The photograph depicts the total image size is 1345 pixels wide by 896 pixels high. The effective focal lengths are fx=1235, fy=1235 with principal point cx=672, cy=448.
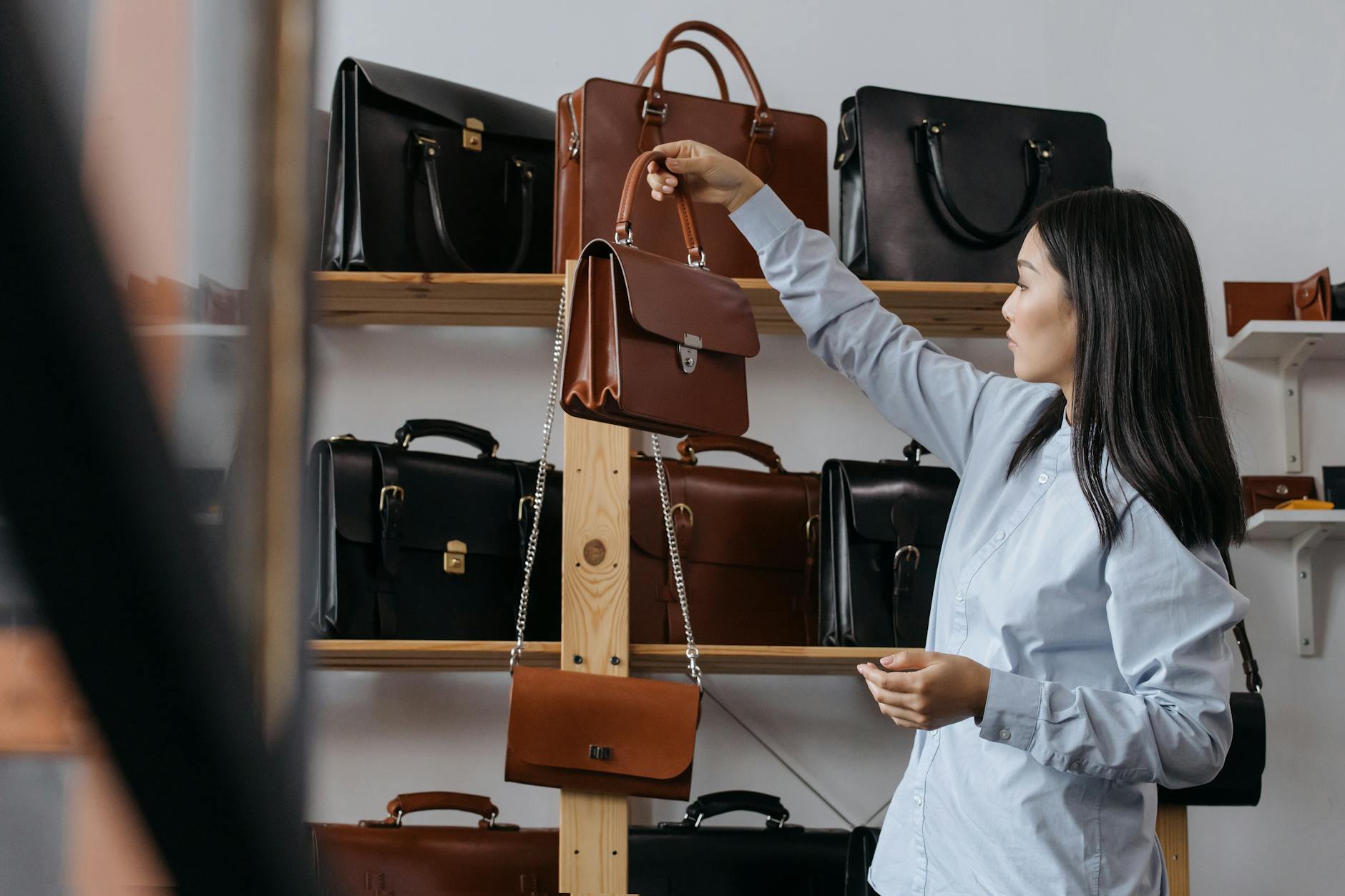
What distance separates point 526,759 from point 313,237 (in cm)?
146

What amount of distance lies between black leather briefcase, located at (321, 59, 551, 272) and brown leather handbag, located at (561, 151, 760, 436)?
65 centimetres

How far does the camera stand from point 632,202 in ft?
4.06

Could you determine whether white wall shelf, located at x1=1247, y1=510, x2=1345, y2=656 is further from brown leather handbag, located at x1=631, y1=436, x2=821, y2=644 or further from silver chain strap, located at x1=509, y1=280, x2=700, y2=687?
silver chain strap, located at x1=509, y1=280, x2=700, y2=687

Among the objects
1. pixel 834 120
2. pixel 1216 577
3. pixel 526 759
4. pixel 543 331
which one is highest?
pixel 834 120

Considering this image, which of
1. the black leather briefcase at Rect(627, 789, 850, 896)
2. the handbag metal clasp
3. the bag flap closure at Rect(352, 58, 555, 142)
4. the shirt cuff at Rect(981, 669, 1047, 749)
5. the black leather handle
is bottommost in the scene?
the black leather briefcase at Rect(627, 789, 850, 896)

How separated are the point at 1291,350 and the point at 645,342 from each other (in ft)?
4.22

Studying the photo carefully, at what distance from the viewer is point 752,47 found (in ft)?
6.94

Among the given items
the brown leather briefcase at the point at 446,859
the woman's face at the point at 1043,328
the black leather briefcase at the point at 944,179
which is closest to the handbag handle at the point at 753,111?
the black leather briefcase at the point at 944,179

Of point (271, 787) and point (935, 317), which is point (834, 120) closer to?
point (935, 317)

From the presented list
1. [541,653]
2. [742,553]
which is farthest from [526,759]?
[742,553]

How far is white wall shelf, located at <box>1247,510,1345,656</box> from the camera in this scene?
1897mm

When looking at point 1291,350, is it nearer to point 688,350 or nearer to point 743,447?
point 743,447

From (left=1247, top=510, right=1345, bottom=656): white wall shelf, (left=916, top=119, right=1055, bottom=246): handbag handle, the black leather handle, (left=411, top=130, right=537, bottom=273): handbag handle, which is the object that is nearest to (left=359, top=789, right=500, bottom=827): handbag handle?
the black leather handle

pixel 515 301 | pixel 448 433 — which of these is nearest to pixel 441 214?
pixel 515 301
